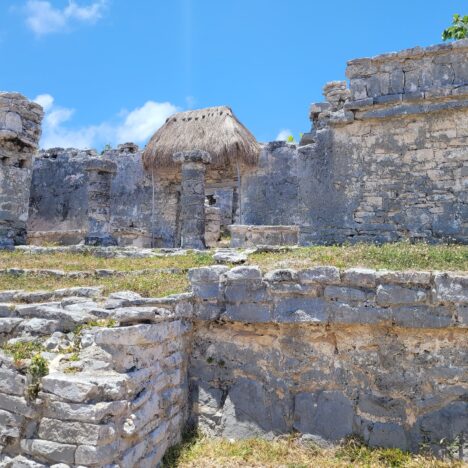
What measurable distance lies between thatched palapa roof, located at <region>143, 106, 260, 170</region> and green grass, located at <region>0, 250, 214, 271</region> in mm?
6642

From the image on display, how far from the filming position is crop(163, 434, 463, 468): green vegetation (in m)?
4.19

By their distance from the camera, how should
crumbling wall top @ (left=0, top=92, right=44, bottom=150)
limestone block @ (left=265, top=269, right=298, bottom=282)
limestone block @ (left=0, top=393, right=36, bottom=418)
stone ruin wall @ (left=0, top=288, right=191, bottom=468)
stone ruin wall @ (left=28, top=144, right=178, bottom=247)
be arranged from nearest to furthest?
stone ruin wall @ (left=0, top=288, right=191, bottom=468), limestone block @ (left=0, top=393, right=36, bottom=418), limestone block @ (left=265, top=269, right=298, bottom=282), crumbling wall top @ (left=0, top=92, right=44, bottom=150), stone ruin wall @ (left=28, top=144, right=178, bottom=247)

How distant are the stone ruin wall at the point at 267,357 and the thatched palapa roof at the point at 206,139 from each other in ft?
32.8

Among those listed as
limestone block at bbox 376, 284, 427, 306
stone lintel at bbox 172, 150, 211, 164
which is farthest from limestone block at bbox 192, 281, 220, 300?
stone lintel at bbox 172, 150, 211, 164

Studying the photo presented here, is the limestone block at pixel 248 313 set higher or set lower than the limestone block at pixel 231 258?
lower

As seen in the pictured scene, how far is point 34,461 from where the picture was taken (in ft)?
11.1

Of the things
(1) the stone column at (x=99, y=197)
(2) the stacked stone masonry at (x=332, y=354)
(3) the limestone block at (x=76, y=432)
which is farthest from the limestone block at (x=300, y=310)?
(1) the stone column at (x=99, y=197)

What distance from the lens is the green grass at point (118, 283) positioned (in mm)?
5277

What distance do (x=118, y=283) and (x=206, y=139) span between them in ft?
32.4

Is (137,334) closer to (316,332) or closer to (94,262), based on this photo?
(316,332)

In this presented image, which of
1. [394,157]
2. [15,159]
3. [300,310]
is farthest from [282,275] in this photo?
[15,159]

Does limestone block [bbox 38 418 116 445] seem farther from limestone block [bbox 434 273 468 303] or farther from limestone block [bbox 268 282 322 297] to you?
limestone block [bbox 434 273 468 303]

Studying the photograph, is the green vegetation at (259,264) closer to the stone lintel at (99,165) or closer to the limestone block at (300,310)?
the limestone block at (300,310)

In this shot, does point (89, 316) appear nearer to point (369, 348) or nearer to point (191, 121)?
point (369, 348)
